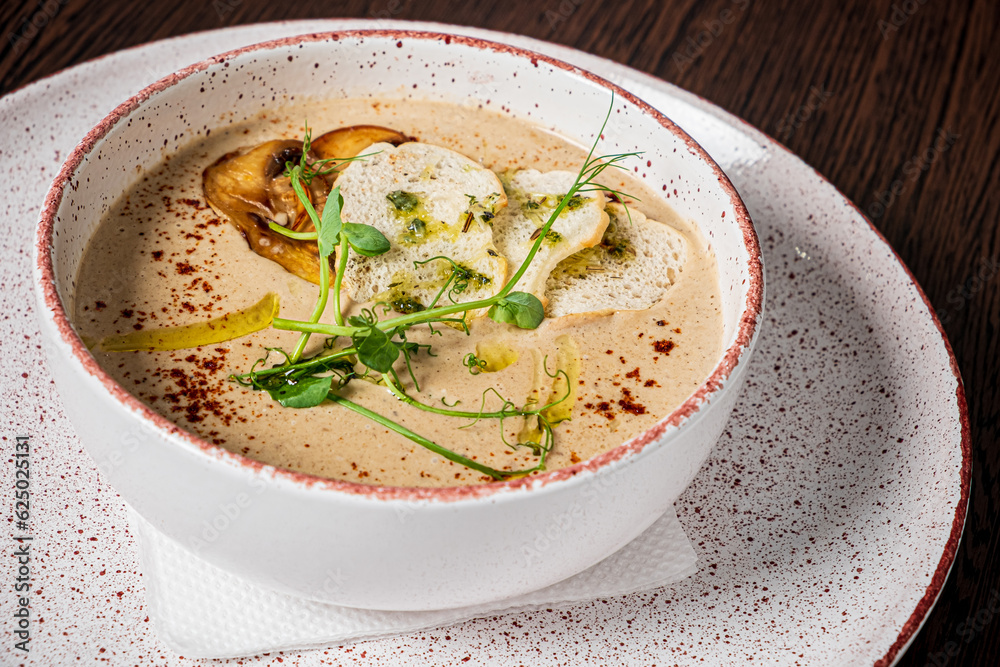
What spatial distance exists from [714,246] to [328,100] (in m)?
0.88

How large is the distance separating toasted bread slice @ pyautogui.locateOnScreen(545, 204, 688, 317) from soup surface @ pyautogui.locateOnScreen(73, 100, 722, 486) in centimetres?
3

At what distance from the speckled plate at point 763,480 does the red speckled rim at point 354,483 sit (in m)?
0.36

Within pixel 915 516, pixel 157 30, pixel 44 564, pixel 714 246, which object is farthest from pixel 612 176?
pixel 157 30

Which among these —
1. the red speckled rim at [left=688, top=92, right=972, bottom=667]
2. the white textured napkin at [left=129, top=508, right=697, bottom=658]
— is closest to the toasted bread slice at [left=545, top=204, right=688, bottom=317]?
the white textured napkin at [left=129, top=508, right=697, bottom=658]

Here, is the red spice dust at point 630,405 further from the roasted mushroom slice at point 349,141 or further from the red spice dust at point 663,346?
the roasted mushroom slice at point 349,141

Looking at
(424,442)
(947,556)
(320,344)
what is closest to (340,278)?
(320,344)

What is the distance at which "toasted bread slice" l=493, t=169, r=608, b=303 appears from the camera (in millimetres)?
1657

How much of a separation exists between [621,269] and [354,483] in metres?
0.70

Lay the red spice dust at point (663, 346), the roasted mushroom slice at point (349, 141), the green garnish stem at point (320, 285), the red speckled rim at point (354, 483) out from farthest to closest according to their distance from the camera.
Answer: the roasted mushroom slice at point (349, 141) → the red spice dust at point (663, 346) → the green garnish stem at point (320, 285) → the red speckled rim at point (354, 483)

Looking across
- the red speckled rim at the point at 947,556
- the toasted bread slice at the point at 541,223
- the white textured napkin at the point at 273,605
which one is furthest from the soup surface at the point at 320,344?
the red speckled rim at the point at 947,556

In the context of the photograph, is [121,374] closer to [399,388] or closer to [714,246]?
[399,388]

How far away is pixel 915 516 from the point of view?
1.58 meters

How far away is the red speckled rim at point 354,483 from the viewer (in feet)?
3.94

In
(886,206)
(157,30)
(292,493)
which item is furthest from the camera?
(157,30)
